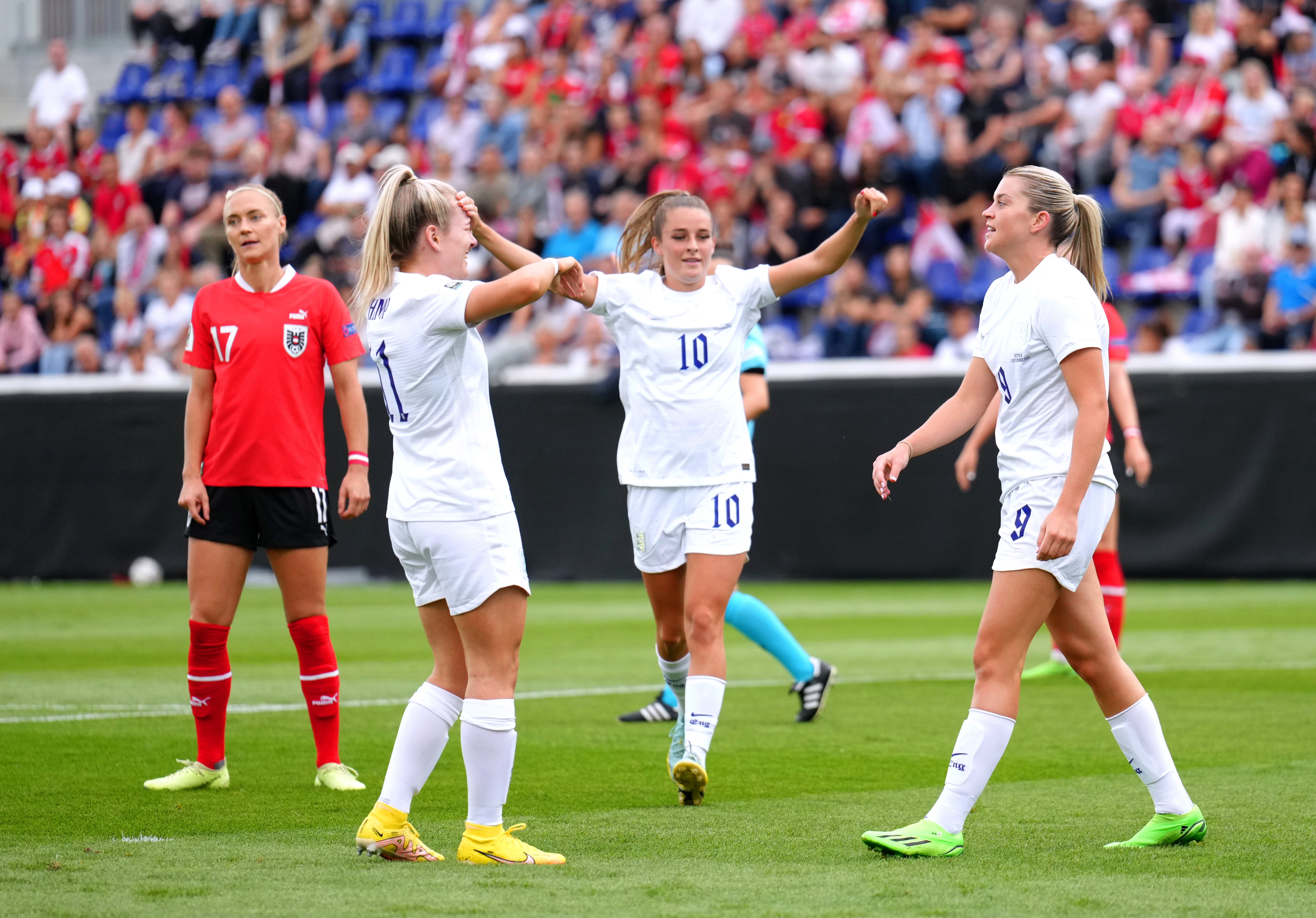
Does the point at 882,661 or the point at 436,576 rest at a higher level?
the point at 436,576

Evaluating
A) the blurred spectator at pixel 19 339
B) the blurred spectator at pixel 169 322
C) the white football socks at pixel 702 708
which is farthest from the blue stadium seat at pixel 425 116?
the white football socks at pixel 702 708

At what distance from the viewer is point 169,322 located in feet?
63.5

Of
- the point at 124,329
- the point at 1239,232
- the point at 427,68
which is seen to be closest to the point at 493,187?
the point at 427,68

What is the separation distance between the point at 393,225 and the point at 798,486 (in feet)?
38.1

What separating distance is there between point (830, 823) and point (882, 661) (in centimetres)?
522

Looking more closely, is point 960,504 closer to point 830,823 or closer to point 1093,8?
point 1093,8

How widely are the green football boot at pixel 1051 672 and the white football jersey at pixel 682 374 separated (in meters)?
4.22

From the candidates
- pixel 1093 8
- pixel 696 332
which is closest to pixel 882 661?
pixel 696 332

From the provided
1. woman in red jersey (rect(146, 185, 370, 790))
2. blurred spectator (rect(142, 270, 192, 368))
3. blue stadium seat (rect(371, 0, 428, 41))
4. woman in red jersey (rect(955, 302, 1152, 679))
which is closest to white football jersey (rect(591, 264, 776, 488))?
woman in red jersey (rect(146, 185, 370, 790))

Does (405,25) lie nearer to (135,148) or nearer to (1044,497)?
(135,148)

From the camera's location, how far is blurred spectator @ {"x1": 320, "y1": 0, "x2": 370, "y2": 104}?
23.4 m

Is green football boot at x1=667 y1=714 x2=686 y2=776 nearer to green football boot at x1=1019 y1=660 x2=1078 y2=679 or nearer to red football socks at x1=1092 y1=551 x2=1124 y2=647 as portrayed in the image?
red football socks at x1=1092 y1=551 x2=1124 y2=647

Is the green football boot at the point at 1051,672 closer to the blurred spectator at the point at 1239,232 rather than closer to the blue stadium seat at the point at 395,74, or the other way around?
the blurred spectator at the point at 1239,232

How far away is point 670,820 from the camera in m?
5.50
